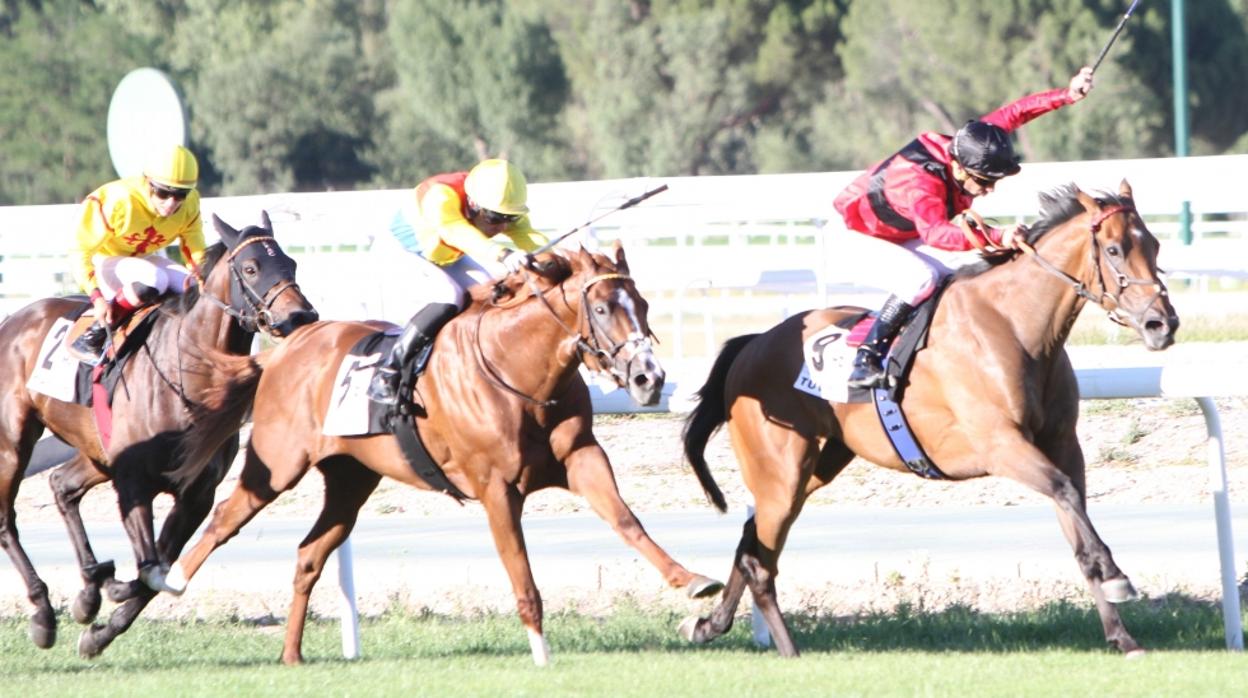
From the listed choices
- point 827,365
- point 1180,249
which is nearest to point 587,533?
point 827,365

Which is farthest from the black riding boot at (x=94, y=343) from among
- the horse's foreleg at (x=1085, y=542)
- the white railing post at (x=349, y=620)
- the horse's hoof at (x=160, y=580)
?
the horse's foreleg at (x=1085, y=542)

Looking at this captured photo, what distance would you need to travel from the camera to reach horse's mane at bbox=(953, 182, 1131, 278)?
6.48m

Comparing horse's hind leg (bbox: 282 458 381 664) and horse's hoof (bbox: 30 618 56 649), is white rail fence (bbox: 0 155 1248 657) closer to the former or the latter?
horse's hind leg (bbox: 282 458 381 664)

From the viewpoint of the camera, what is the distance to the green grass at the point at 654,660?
5504mm

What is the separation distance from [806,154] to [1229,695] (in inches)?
1665

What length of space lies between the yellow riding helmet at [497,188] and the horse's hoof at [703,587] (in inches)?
67.5

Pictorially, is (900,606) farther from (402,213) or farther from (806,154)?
(806,154)

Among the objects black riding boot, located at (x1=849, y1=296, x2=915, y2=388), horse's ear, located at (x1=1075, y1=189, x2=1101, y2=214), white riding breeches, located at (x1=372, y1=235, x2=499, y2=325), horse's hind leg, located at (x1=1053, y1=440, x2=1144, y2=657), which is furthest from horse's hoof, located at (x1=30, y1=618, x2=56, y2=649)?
horse's ear, located at (x1=1075, y1=189, x2=1101, y2=214)

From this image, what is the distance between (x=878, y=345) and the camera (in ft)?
21.9

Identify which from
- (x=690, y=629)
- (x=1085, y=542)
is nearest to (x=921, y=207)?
(x=1085, y=542)

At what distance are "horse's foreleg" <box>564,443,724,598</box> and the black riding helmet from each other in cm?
172

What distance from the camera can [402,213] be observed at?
726cm

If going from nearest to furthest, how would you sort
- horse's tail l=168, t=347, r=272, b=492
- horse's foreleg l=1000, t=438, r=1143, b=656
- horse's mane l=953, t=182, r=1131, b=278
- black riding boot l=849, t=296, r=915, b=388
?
horse's foreleg l=1000, t=438, r=1143, b=656, horse's mane l=953, t=182, r=1131, b=278, black riding boot l=849, t=296, r=915, b=388, horse's tail l=168, t=347, r=272, b=492

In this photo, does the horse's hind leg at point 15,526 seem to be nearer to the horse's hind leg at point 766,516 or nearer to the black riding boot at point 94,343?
the black riding boot at point 94,343
